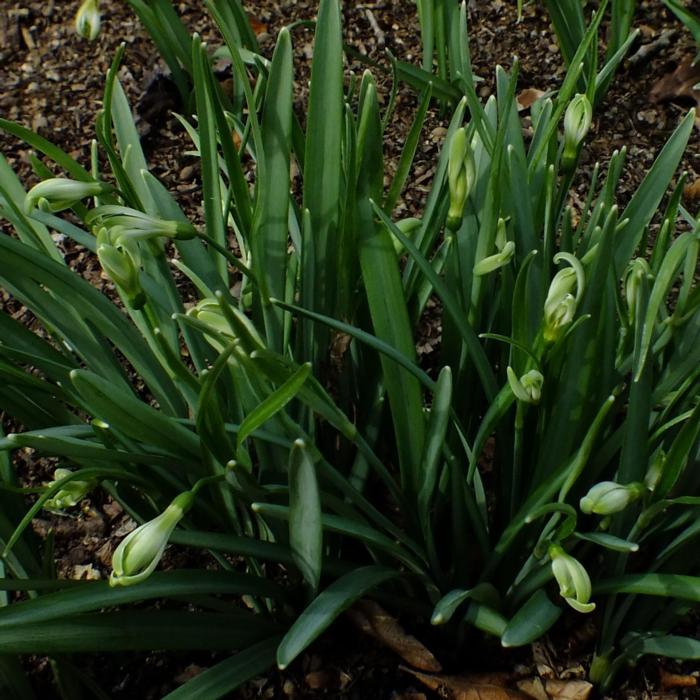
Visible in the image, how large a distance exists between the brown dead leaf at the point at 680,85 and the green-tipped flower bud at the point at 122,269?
6.78 feet

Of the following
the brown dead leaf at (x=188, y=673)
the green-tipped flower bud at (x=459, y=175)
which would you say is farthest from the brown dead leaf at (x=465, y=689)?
the green-tipped flower bud at (x=459, y=175)

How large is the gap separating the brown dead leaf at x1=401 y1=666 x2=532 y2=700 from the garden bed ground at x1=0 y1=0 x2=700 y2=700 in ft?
2.41

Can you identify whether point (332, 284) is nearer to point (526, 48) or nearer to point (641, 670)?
point (641, 670)

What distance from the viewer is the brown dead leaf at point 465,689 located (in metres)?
1.45

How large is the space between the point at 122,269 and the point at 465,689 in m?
0.93

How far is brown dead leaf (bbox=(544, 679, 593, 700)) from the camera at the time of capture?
56.6 inches

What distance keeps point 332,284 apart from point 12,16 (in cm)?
221

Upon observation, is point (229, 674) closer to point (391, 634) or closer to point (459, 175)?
point (391, 634)

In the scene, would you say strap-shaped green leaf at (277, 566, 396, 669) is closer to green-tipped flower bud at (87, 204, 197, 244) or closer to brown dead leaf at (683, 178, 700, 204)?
green-tipped flower bud at (87, 204, 197, 244)

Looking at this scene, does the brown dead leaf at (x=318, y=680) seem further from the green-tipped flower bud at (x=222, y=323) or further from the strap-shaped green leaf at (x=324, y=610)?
the green-tipped flower bud at (x=222, y=323)

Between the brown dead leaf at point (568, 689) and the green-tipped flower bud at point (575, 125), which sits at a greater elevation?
the green-tipped flower bud at point (575, 125)

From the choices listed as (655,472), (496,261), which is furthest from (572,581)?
(496,261)

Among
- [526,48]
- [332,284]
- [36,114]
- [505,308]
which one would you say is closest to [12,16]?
[36,114]

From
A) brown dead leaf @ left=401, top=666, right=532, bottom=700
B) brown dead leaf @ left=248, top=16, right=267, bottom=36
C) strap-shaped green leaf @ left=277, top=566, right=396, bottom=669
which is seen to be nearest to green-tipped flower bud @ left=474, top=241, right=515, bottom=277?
strap-shaped green leaf @ left=277, top=566, right=396, bottom=669
